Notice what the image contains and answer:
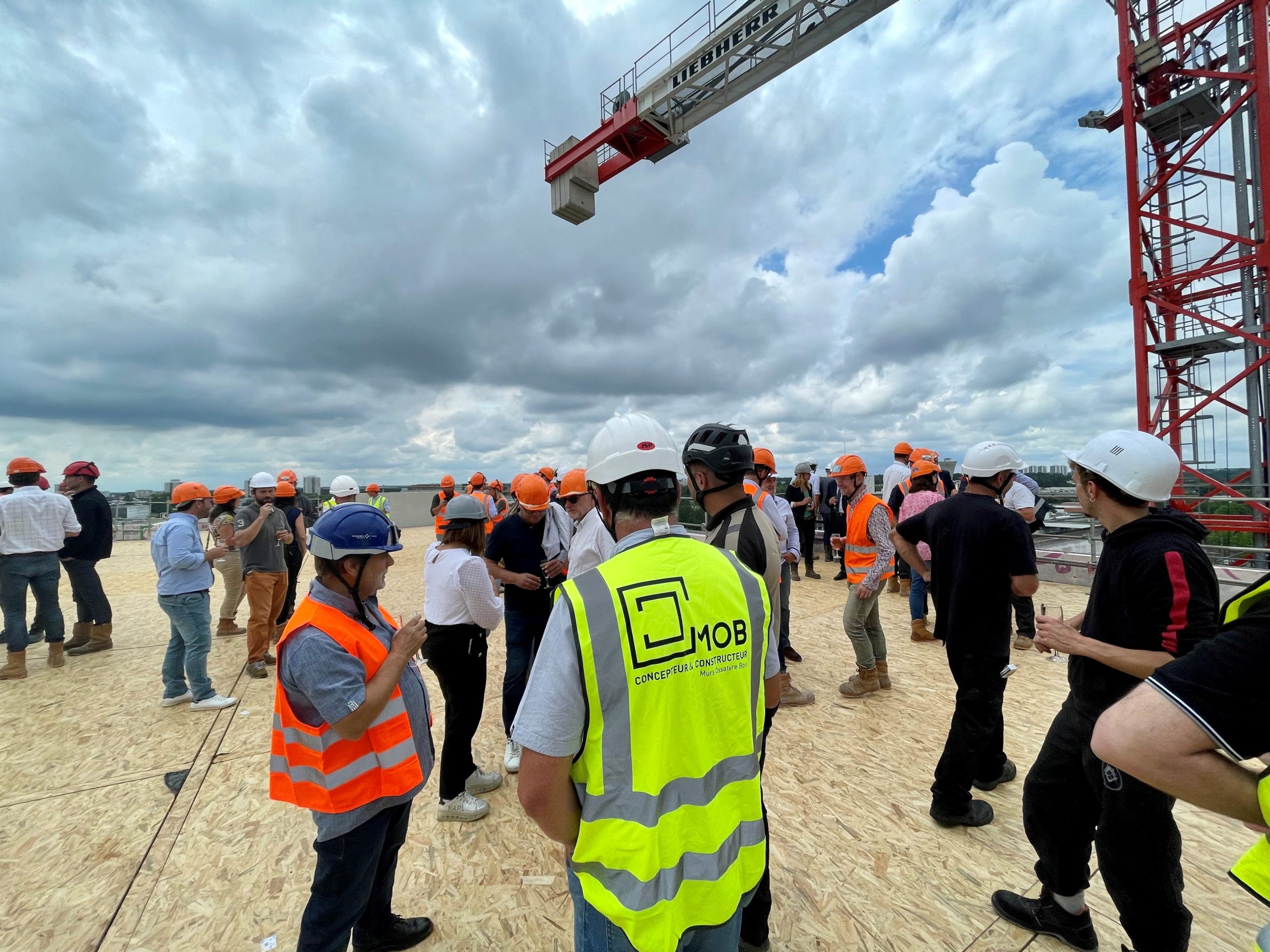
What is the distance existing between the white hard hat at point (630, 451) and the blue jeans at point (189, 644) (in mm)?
5032

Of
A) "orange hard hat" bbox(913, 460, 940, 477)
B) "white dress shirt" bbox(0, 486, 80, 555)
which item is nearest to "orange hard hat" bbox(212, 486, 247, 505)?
"white dress shirt" bbox(0, 486, 80, 555)

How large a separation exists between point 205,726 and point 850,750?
5605 millimetres

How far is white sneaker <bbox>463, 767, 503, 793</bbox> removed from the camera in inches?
149

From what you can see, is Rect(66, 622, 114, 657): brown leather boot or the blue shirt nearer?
the blue shirt

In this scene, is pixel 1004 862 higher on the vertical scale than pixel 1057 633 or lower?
lower

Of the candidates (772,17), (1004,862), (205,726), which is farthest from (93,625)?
(772,17)

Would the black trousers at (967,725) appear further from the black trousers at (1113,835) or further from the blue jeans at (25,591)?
the blue jeans at (25,591)

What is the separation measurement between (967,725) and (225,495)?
23.9ft

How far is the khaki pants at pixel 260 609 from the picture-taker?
610 centimetres

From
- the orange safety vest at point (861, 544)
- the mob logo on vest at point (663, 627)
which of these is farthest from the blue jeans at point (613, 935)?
the orange safety vest at point (861, 544)

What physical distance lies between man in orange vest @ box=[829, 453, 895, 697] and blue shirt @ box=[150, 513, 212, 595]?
6003mm

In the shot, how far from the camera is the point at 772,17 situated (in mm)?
10727

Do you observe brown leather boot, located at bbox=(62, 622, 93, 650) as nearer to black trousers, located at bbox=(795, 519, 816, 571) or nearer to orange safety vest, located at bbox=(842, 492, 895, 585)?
orange safety vest, located at bbox=(842, 492, 895, 585)

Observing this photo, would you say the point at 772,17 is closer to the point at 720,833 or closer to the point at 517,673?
the point at 517,673
